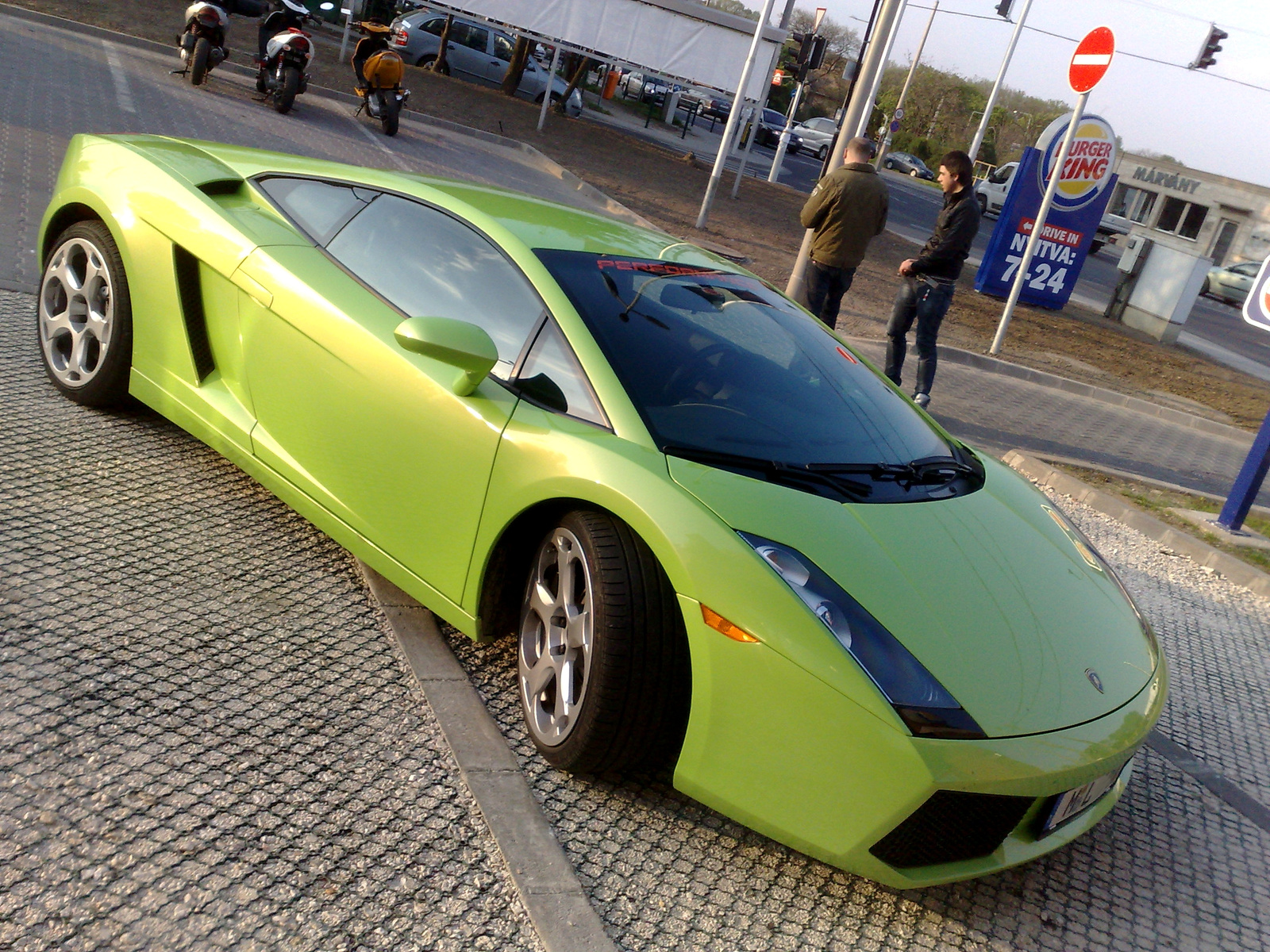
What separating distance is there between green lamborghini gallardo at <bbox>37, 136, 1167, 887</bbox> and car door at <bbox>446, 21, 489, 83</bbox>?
953 inches

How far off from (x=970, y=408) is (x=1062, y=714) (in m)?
7.18

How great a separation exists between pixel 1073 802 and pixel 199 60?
14488 millimetres

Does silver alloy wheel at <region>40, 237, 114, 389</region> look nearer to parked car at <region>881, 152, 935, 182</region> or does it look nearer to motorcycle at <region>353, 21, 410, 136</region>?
motorcycle at <region>353, 21, 410, 136</region>

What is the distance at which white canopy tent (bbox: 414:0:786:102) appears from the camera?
2045cm

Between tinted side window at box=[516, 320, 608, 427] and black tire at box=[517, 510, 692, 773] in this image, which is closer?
black tire at box=[517, 510, 692, 773]

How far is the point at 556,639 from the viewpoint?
290cm

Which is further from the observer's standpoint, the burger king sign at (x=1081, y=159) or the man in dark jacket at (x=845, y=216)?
the burger king sign at (x=1081, y=159)

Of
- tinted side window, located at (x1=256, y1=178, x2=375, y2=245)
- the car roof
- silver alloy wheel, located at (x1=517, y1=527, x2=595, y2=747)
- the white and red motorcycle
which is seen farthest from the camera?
the white and red motorcycle

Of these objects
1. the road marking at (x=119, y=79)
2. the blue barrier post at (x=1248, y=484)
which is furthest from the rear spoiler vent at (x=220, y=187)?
the road marking at (x=119, y=79)

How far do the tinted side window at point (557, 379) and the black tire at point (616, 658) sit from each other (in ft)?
0.99

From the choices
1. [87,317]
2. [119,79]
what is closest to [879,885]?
[87,317]

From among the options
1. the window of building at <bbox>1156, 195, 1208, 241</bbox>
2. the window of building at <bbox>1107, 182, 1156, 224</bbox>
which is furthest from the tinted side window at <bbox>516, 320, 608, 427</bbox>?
the window of building at <bbox>1107, 182, 1156, 224</bbox>

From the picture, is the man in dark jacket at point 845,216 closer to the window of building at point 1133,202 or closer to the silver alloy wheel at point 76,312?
the silver alloy wheel at point 76,312

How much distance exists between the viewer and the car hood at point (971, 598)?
2531mm
